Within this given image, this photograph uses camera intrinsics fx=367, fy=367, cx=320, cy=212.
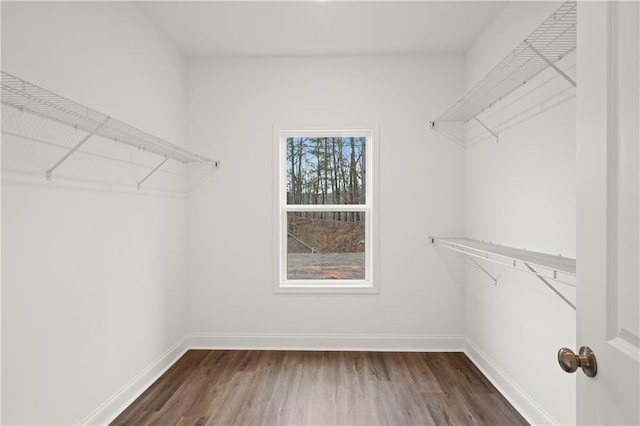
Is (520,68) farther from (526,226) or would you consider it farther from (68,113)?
(68,113)

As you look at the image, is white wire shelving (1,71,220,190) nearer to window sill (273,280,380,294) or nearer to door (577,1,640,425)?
window sill (273,280,380,294)

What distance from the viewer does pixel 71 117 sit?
5.63 ft

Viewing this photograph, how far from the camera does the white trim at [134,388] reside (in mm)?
2098

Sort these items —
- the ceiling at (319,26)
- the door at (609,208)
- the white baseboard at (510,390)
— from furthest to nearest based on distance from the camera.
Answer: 1. the ceiling at (319,26)
2. the white baseboard at (510,390)
3. the door at (609,208)

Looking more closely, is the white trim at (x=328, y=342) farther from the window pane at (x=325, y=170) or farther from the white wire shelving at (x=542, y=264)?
the window pane at (x=325, y=170)

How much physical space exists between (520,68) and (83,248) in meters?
2.54

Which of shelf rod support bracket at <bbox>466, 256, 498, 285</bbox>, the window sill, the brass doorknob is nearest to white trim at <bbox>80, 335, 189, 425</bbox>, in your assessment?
the window sill

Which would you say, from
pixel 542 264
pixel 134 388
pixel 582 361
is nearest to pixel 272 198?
pixel 134 388

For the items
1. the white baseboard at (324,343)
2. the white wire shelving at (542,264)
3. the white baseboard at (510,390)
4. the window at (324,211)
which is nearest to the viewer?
the white wire shelving at (542,264)

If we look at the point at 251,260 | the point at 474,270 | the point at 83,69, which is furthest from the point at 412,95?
the point at 83,69

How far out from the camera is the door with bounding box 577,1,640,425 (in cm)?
69

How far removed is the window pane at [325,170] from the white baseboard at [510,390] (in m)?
1.62

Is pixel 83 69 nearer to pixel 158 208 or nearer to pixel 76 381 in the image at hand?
pixel 158 208

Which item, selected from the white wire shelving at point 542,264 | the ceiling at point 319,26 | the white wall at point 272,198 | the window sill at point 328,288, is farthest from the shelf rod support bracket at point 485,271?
the ceiling at point 319,26
